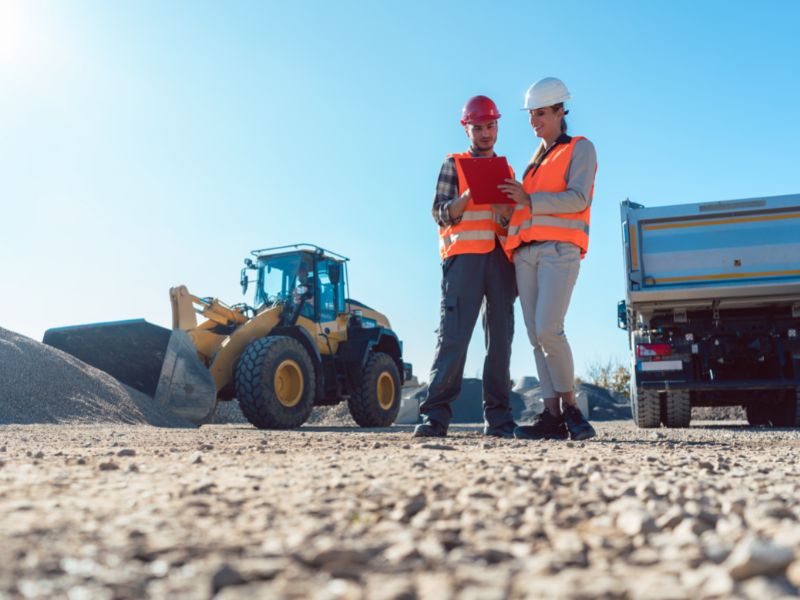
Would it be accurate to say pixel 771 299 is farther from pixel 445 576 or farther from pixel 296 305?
pixel 445 576

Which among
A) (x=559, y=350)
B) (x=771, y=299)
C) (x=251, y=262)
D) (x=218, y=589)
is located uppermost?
(x=251, y=262)

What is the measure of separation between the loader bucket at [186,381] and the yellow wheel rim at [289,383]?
0.69 m

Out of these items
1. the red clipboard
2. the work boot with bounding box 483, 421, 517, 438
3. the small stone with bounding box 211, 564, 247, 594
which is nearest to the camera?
the small stone with bounding box 211, 564, 247, 594

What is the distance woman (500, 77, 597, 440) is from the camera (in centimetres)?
485

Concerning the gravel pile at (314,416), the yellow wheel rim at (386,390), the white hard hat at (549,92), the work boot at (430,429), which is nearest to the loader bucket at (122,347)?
the yellow wheel rim at (386,390)

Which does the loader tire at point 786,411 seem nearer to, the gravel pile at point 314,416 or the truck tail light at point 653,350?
the truck tail light at point 653,350

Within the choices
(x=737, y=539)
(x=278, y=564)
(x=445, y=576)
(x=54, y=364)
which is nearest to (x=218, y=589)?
(x=278, y=564)

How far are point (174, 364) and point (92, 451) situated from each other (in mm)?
5227

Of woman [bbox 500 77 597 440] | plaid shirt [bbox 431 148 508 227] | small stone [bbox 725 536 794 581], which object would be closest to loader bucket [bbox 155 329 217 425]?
plaid shirt [bbox 431 148 508 227]

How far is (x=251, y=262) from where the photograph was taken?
9.98 m

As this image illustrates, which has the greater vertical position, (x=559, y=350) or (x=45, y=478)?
(x=559, y=350)

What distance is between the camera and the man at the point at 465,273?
202 inches

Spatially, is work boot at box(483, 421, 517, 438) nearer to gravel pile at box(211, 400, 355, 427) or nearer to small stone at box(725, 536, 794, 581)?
small stone at box(725, 536, 794, 581)

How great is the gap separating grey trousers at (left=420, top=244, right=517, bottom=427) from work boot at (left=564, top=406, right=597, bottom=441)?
452 mm
